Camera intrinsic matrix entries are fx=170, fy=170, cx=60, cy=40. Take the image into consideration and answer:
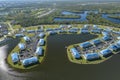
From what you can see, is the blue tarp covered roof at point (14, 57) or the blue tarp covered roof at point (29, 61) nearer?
the blue tarp covered roof at point (29, 61)

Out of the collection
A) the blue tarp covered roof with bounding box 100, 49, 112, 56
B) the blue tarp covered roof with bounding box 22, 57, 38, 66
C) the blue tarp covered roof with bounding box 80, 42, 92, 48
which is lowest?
the blue tarp covered roof with bounding box 22, 57, 38, 66

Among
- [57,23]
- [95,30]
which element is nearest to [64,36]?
[95,30]

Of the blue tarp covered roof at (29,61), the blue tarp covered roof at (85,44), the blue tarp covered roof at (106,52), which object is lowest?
the blue tarp covered roof at (29,61)

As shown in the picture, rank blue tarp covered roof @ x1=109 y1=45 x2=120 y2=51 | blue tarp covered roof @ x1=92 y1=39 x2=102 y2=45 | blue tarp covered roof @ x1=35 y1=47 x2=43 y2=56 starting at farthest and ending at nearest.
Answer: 1. blue tarp covered roof @ x1=92 y1=39 x2=102 y2=45
2. blue tarp covered roof @ x1=109 y1=45 x2=120 y2=51
3. blue tarp covered roof @ x1=35 y1=47 x2=43 y2=56

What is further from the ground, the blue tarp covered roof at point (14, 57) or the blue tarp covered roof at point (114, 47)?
the blue tarp covered roof at point (114, 47)

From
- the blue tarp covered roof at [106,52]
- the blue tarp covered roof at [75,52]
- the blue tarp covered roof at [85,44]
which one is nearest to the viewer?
the blue tarp covered roof at [75,52]

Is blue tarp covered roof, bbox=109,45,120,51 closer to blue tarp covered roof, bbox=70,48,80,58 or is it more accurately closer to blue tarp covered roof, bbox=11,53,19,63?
blue tarp covered roof, bbox=70,48,80,58

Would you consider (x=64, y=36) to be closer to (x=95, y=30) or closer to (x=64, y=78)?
(x=95, y=30)

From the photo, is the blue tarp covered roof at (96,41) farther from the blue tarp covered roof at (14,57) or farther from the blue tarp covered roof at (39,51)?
the blue tarp covered roof at (14,57)

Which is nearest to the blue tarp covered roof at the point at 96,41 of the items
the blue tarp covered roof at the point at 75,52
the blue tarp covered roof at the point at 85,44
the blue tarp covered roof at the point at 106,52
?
the blue tarp covered roof at the point at 85,44

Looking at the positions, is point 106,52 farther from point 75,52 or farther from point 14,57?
point 14,57

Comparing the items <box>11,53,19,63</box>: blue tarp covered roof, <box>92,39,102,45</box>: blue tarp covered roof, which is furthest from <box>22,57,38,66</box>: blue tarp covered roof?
<box>92,39,102,45</box>: blue tarp covered roof
